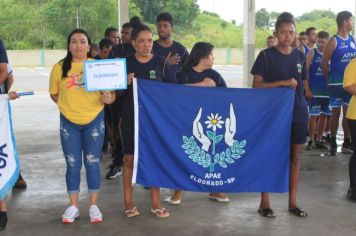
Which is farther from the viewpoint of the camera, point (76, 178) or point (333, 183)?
point (333, 183)

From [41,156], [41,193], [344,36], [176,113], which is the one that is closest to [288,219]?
[176,113]

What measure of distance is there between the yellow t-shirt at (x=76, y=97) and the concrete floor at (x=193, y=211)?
2.97 feet

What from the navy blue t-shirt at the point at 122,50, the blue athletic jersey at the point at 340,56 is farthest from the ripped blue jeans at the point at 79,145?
the blue athletic jersey at the point at 340,56

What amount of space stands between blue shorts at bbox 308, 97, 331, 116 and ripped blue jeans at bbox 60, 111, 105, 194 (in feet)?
13.9

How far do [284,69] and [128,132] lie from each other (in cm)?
141

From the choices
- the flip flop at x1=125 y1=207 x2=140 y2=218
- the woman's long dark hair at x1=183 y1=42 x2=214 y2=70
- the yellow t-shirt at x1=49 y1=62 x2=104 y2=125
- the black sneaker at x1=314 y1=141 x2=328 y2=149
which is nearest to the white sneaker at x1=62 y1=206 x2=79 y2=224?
the flip flop at x1=125 y1=207 x2=140 y2=218

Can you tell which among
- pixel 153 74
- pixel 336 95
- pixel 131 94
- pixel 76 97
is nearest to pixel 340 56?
pixel 336 95

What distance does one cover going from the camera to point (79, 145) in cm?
416

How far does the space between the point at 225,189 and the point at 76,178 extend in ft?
4.10

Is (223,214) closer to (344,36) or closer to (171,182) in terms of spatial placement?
(171,182)

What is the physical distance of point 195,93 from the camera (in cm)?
414

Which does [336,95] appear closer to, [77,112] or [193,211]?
[193,211]

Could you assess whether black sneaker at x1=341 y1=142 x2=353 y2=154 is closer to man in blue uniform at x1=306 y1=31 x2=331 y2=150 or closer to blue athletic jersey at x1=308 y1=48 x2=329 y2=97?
man in blue uniform at x1=306 y1=31 x2=331 y2=150

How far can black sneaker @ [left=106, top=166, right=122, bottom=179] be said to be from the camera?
5793 millimetres
